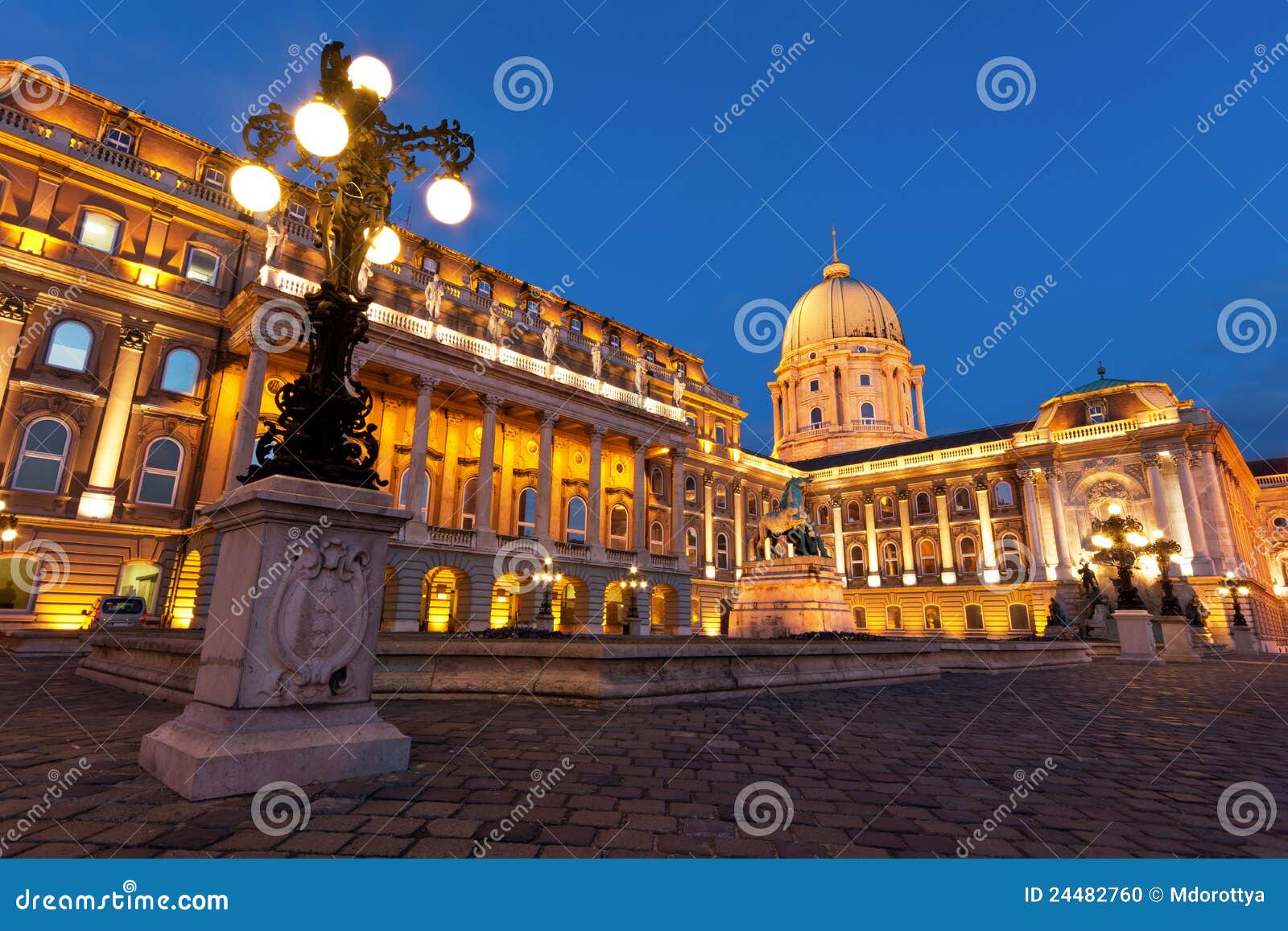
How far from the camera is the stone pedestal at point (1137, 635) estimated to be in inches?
802

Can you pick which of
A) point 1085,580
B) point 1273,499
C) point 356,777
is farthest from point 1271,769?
point 1273,499

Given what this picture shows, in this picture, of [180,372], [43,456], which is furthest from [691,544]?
[43,456]

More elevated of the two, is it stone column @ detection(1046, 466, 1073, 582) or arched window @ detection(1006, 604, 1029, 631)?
stone column @ detection(1046, 466, 1073, 582)

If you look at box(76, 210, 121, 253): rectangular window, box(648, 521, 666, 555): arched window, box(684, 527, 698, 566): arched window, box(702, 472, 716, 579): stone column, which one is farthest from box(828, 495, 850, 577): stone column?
box(76, 210, 121, 253): rectangular window

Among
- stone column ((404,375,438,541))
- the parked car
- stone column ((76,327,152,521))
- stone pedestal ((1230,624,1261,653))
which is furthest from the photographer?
stone pedestal ((1230,624,1261,653))

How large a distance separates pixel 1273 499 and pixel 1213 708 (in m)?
67.5

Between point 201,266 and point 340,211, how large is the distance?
93.7 ft

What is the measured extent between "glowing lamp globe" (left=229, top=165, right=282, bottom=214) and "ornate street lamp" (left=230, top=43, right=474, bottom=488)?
1cm

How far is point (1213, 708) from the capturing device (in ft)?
30.1

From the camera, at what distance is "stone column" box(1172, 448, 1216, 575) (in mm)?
37594

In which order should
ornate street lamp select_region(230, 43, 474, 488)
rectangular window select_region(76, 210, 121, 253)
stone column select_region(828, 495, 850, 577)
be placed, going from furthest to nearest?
stone column select_region(828, 495, 850, 577) → rectangular window select_region(76, 210, 121, 253) → ornate street lamp select_region(230, 43, 474, 488)

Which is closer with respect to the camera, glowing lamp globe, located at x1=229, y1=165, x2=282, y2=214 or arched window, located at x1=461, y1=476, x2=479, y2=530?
glowing lamp globe, located at x1=229, y1=165, x2=282, y2=214

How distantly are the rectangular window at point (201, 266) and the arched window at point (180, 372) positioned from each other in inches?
139

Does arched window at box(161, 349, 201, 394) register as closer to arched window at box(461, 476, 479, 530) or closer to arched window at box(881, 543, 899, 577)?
arched window at box(461, 476, 479, 530)
